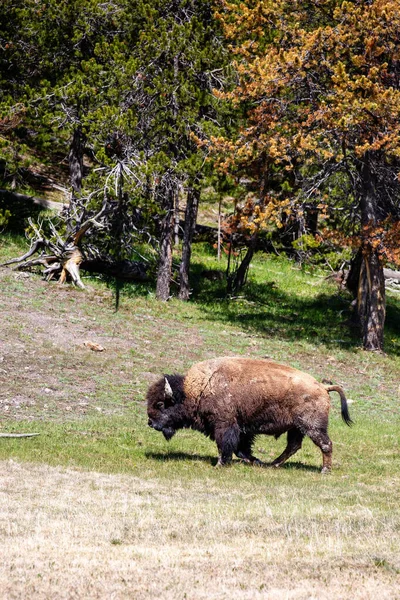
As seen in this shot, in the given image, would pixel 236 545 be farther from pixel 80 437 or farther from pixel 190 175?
pixel 190 175

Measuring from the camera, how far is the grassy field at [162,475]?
8297 mm

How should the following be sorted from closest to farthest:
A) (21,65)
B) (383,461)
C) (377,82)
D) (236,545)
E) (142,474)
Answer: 1. (236,545)
2. (142,474)
3. (383,461)
4. (377,82)
5. (21,65)

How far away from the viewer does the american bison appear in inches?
557

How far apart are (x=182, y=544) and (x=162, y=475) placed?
14.2 ft

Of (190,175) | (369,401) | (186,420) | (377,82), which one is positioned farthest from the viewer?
(190,175)

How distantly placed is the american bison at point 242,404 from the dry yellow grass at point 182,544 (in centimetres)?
165

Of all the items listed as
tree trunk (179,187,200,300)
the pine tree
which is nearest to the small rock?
the pine tree

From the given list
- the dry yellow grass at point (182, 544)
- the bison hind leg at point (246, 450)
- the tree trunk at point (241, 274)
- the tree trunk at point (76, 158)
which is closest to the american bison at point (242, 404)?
the bison hind leg at point (246, 450)

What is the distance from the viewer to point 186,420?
1464cm

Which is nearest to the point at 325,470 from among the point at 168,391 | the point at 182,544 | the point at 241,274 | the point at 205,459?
the point at 205,459

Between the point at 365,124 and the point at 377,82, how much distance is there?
126 cm

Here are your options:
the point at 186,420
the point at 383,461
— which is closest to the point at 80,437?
the point at 186,420

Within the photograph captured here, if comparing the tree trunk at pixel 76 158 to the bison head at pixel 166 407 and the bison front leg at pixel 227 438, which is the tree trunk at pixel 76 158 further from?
the bison front leg at pixel 227 438

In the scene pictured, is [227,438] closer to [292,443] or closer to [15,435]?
[292,443]
